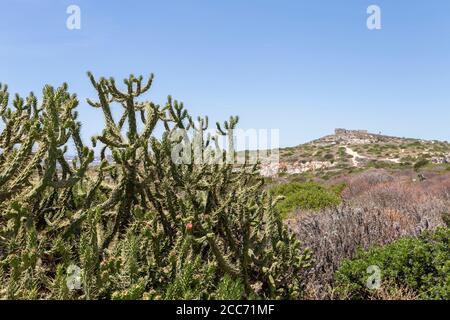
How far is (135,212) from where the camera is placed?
2.72 m

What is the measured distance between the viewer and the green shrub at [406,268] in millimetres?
3990

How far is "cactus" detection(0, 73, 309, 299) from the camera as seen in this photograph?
8.29ft

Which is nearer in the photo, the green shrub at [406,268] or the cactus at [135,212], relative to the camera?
the cactus at [135,212]

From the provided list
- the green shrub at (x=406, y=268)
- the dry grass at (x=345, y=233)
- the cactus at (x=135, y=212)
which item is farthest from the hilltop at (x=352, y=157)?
the cactus at (x=135, y=212)

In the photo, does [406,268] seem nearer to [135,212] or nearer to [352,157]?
[135,212]

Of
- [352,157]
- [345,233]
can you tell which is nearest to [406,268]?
[345,233]

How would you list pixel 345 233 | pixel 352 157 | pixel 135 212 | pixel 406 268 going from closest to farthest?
pixel 135 212 → pixel 406 268 → pixel 345 233 → pixel 352 157

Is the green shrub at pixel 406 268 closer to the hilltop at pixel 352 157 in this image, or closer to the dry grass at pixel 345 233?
the dry grass at pixel 345 233

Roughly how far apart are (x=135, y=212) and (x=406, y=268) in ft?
9.25

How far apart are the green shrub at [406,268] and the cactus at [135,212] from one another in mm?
726
